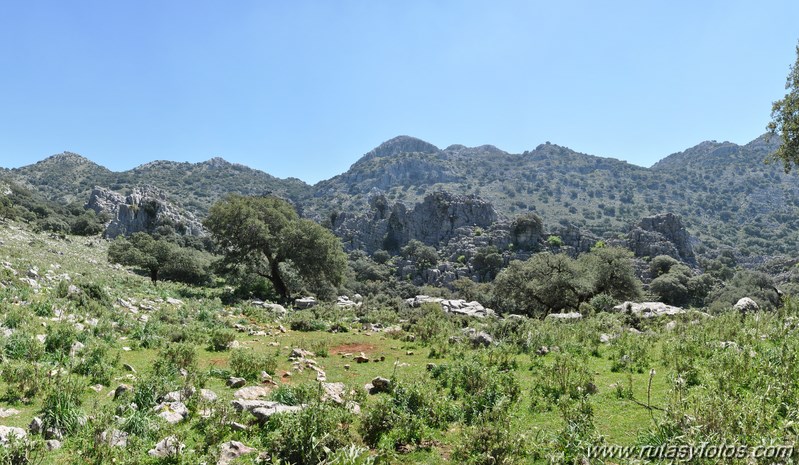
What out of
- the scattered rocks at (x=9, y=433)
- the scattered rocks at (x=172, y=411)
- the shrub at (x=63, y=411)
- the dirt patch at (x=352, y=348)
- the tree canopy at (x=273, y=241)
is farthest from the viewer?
the tree canopy at (x=273, y=241)

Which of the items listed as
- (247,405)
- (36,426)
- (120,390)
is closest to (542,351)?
(247,405)

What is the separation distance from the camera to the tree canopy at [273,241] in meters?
34.0

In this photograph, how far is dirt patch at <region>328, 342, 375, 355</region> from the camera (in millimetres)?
16438

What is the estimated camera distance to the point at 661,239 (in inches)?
3561

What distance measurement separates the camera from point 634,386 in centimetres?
980

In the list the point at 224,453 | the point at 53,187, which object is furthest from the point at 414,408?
the point at 53,187

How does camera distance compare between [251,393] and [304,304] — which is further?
[304,304]

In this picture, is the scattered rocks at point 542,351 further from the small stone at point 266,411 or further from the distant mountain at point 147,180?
the distant mountain at point 147,180

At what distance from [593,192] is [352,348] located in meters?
180

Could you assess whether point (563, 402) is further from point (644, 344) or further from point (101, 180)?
point (101, 180)

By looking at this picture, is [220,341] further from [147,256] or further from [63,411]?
[147,256]

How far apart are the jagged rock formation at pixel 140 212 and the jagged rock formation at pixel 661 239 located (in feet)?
315

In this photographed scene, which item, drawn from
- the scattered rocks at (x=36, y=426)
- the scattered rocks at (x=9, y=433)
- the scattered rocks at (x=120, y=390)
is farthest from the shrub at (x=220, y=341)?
the scattered rocks at (x=9, y=433)

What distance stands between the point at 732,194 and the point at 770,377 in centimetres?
19561
